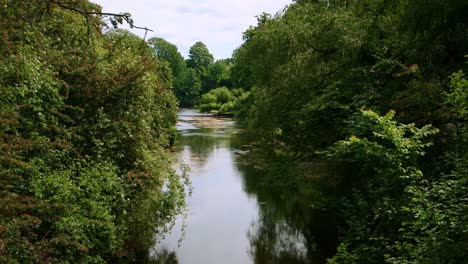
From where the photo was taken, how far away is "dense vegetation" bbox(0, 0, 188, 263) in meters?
6.17

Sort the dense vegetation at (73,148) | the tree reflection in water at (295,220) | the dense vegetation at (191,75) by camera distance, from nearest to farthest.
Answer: the dense vegetation at (73,148) → the tree reflection in water at (295,220) → the dense vegetation at (191,75)

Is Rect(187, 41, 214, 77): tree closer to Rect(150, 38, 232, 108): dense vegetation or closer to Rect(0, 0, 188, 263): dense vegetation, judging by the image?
Rect(150, 38, 232, 108): dense vegetation

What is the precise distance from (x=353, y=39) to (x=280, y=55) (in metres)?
3.17

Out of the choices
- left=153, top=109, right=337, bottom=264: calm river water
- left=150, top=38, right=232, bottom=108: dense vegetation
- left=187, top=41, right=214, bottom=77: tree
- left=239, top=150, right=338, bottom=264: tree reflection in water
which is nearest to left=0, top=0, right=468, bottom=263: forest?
left=239, top=150, right=338, bottom=264: tree reflection in water

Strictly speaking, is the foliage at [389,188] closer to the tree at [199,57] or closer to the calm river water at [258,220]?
the calm river water at [258,220]

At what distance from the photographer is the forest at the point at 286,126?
589 cm

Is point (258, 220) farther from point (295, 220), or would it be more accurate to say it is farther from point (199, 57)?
point (199, 57)

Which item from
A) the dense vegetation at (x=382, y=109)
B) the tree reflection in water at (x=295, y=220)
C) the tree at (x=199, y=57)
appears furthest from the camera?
the tree at (x=199, y=57)

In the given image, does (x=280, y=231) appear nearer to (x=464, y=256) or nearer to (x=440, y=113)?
(x=440, y=113)

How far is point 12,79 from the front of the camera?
720 centimetres

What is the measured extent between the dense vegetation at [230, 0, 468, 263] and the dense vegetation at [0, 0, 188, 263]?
4.18 metres

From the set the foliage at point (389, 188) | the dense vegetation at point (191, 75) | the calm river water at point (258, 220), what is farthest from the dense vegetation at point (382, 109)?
the dense vegetation at point (191, 75)

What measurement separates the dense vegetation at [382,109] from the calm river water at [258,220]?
56.9 inches

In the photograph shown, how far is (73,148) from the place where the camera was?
8203 mm
